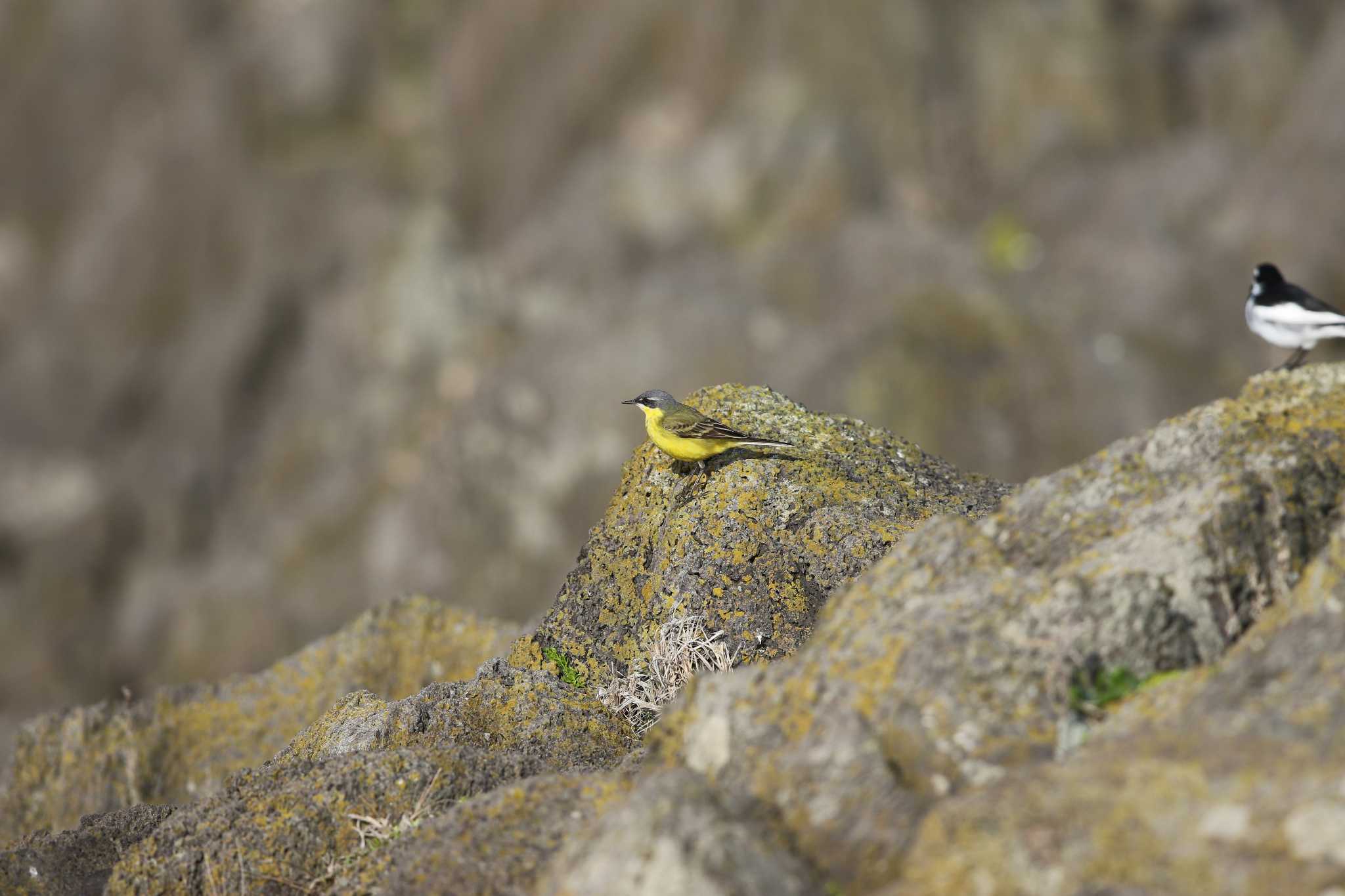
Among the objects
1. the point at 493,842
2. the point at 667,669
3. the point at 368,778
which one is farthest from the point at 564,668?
the point at 493,842

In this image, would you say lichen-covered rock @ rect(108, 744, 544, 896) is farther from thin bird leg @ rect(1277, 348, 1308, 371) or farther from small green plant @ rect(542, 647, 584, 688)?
thin bird leg @ rect(1277, 348, 1308, 371)

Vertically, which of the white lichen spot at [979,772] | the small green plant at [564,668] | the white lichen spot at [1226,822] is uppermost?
the small green plant at [564,668]

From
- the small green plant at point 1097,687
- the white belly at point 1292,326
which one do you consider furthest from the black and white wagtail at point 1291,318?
the small green plant at point 1097,687

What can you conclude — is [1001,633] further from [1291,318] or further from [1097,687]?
[1291,318]

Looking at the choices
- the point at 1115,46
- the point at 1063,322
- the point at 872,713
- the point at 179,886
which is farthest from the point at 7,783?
the point at 1115,46

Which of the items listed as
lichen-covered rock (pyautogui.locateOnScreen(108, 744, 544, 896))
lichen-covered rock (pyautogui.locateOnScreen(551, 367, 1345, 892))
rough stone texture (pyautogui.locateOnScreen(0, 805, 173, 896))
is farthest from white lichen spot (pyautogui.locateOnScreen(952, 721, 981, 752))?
rough stone texture (pyautogui.locateOnScreen(0, 805, 173, 896))

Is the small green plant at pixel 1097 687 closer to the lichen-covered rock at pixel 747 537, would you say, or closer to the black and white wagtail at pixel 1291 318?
the black and white wagtail at pixel 1291 318

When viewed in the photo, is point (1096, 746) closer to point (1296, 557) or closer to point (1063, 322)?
point (1296, 557)
